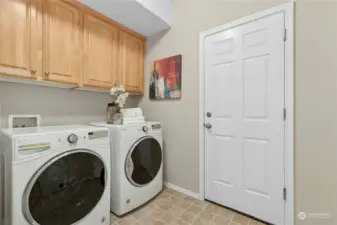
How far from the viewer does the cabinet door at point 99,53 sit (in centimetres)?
182

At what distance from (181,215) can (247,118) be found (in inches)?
45.6

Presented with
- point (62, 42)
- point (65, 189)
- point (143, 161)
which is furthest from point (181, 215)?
point (62, 42)

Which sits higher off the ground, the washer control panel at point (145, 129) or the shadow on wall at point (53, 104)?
the shadow on wall at point (53, 104)

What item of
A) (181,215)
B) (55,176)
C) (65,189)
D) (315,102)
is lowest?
(181,215)

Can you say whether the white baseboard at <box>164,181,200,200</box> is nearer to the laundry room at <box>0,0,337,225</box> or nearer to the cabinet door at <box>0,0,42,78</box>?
the laundry room at <box>0,0,337,225</box>

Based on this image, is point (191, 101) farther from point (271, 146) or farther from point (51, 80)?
point (51, 80)

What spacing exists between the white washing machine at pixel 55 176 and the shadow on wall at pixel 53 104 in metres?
0.50

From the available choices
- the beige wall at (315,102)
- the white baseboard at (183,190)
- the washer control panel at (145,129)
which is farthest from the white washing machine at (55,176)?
the beige wall at (315,102)

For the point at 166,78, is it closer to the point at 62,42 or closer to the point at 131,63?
the point at 131,63

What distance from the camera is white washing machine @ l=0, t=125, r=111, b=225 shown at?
1.01 meters

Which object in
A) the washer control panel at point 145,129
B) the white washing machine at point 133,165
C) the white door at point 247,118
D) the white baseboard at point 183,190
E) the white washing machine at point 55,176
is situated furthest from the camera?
the white baseboard at point 183,190

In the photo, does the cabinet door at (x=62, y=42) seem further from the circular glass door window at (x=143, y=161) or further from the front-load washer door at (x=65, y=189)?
the circular glass door window at (x=143, y=161)

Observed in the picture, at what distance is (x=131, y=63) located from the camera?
2.33 m

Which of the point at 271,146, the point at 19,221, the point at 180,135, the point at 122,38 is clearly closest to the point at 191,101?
the point at 180,135
